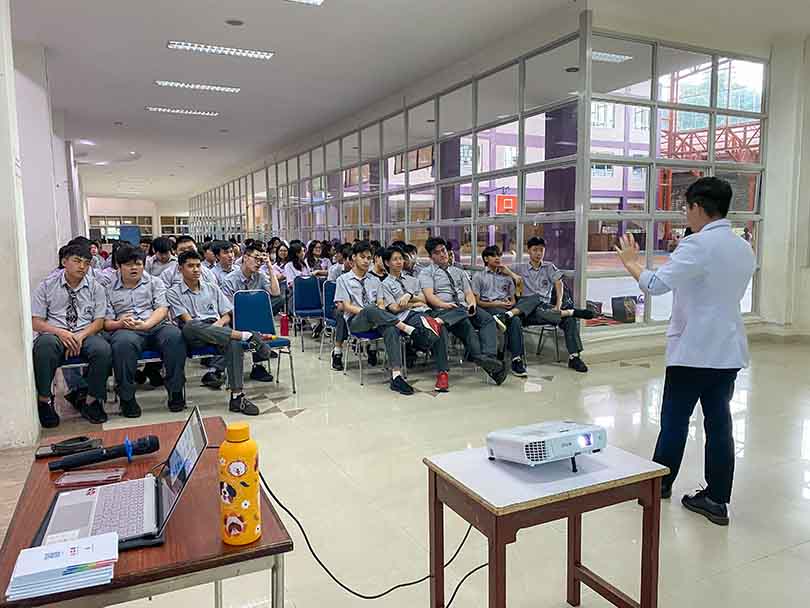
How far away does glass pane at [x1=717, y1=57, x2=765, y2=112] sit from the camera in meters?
6.93

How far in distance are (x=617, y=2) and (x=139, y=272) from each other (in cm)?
512

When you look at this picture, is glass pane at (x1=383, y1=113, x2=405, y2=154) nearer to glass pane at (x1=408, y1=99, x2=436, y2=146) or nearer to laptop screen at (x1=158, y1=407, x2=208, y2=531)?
glass pane at (x1=408, y1=99, x2=436, y2=146)

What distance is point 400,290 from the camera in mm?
5797

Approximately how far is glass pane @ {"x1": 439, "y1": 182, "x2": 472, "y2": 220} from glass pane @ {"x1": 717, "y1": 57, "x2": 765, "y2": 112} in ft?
10.2

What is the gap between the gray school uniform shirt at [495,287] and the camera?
6.25 m

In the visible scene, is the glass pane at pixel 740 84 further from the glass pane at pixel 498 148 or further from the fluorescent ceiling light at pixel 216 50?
the fluorescent ceiling light at pixel 216 50

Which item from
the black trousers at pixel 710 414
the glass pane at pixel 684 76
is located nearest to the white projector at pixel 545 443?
the black trousers at pixel 710 414

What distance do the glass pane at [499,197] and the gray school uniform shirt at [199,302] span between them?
349cm

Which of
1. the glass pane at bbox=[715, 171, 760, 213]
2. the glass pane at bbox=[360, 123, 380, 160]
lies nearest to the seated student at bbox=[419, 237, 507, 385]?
the glass pane at bbox=[715, 171, 760, 213]

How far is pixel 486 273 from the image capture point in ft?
20.7

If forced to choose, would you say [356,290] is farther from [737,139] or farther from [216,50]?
[737,139]

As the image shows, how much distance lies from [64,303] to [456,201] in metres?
5.04

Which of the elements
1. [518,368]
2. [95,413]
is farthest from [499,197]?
[95,413]

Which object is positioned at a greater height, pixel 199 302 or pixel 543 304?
pixel 199 302
